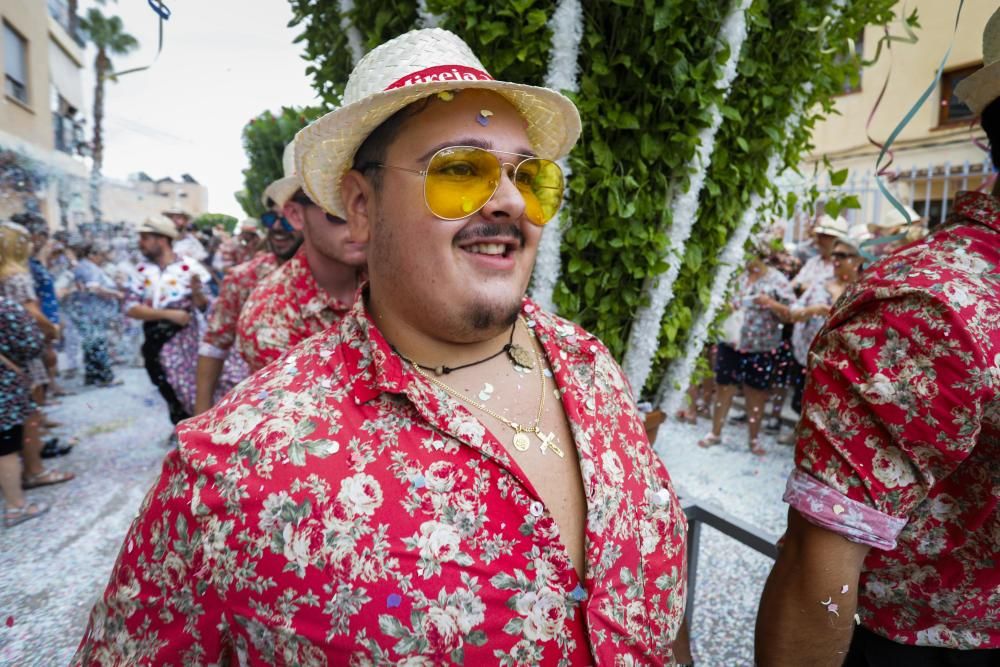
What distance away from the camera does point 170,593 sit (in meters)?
1.09

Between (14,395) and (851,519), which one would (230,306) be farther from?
(851,519)

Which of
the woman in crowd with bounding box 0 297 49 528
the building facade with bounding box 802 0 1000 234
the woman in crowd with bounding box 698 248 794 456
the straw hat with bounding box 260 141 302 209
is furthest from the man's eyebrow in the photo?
the building facade with bounding box 802 0 1000 234

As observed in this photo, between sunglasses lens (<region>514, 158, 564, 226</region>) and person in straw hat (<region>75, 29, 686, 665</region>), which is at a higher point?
sunglasses lens (<region>514, 158, 564, 226</region>)

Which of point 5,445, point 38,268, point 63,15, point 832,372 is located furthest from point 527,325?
point 38,268

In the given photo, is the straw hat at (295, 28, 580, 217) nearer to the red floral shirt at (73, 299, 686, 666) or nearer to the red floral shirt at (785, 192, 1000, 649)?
the red floral shirt at (73, 299, 686, 666)

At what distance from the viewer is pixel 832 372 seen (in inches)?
48.4

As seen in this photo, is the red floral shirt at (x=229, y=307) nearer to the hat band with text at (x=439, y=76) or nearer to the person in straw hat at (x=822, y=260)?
the hat band with text at (x=439, y=76)

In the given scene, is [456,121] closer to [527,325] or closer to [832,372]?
[527,325]

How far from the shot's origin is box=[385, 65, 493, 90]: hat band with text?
1284mm

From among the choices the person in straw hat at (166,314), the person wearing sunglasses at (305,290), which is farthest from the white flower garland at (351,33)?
the person in straw hat at (166,314)

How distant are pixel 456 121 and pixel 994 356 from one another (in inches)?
46.6

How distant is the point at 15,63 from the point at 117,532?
3.09m

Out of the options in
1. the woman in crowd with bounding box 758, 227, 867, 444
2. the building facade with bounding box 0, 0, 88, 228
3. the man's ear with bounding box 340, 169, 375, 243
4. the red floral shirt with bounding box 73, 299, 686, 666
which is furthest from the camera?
the woman in crowd with bounding box 758, 227, 867, 444

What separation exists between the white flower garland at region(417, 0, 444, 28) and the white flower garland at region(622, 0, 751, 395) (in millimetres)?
873
